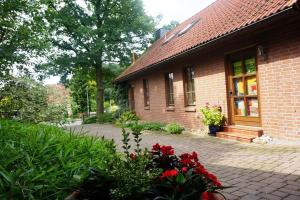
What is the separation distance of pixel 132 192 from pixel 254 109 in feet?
22.7

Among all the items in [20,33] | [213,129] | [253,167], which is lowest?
[253,167]

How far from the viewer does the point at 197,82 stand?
418 inches

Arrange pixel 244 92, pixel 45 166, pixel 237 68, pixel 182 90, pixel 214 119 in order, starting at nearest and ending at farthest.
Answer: pixel 45 166
pixel 244 92
pixel 237 68
pixel 214 119
pixel 182 90

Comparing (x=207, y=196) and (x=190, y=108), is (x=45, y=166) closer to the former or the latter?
(x=207, y=196)

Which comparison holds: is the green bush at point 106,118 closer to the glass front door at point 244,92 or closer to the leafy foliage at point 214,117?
the leafy foliage at point 214,117

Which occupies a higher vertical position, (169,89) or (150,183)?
(169,89)

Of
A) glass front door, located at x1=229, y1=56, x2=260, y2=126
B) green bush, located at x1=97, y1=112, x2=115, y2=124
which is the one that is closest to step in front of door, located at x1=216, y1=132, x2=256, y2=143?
glass front door, located at x1=229, y1=56, x2=260, y2=126

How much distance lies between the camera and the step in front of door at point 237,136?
24.2 feet

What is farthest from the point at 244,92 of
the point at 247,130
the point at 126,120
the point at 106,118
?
the point at 106,118

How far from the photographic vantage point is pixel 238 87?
865cm

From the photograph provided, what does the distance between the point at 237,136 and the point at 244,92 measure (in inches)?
56.6

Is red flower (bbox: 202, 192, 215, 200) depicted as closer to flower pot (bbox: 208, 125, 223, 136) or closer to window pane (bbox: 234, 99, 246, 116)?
window pane (bbox: 234, 99, 246, 116)

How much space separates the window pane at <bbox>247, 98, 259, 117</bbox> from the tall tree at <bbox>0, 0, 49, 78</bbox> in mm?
9745

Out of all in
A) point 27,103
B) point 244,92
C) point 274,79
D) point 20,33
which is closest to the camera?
point 274,79
